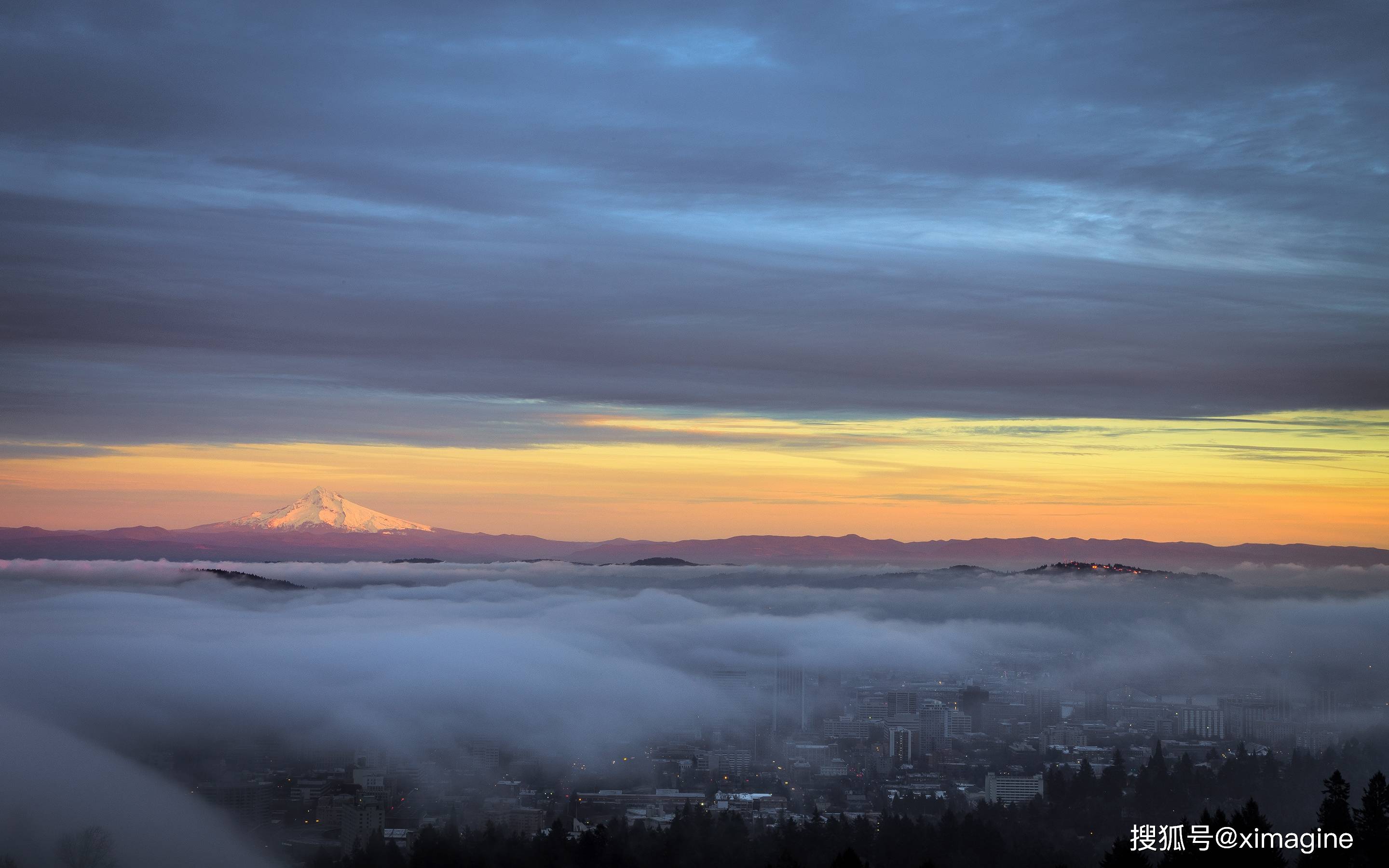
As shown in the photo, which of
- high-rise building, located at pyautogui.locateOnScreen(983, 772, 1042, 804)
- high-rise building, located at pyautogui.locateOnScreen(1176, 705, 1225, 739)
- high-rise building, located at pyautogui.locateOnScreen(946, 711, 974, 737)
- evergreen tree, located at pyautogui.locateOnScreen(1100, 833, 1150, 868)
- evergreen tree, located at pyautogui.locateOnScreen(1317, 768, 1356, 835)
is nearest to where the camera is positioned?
evergreen tree, located at pyautogui.locateOnScreen(1100, 833, 1150, 868)

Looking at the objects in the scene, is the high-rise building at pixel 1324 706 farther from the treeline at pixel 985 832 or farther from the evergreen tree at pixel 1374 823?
the evergreen tree at pixel 1374 823

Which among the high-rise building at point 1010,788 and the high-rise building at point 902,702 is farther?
the high-rise building at point 902,702

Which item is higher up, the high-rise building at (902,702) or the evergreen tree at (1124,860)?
the evergreen tree at (1124,860)

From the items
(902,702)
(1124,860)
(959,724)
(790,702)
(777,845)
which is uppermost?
(1124,860)

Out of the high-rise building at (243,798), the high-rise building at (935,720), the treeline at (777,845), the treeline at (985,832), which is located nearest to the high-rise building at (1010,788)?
the treeline at (985,832)

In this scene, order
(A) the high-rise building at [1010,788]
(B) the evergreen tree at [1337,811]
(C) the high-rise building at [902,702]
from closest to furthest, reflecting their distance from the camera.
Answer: (B) the evergreen tree at [1337,811], (A) the high-rise building at [1010,788], (C) the high-rise building at [902,702]

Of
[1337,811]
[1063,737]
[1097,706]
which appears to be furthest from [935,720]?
[1337,811]

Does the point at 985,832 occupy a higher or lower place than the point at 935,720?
higher

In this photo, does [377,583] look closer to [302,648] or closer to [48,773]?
[302,648]

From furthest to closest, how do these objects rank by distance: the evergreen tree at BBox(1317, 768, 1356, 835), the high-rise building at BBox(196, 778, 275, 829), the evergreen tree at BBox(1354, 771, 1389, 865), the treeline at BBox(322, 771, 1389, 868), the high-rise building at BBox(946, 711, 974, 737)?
1. the high-rise building at BBox(946, 711, 974, 737)
2. the high-rise building at BBox(196, 778, 275, 829)
3. the treeline at BBox(322, 771, 1389, 868)
4. the evergreen tree at BBox(1317, 768, 1356, 835)
5. the evergreen tree at BBox(1354, 771, 1389, 865)

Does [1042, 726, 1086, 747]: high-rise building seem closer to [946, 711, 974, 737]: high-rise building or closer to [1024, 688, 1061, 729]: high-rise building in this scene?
[1024, 688, 1061, 729]: high-rise building

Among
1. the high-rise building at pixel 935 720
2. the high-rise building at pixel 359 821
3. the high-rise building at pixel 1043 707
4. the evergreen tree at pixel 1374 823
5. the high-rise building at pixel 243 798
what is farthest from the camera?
the high-rise building at pixel 1043 707

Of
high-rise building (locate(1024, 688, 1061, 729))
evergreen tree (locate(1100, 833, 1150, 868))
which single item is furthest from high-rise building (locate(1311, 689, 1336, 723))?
evergreen tree (locate(1100, 833, 1150, 868))

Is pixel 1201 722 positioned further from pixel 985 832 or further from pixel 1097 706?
pixel 985 832
